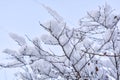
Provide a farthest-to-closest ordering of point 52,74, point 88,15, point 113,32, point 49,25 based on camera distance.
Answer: point 88,15
point 52,74
point 113,32
point 49,25

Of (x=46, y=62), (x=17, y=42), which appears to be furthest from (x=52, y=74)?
(x=17, y=42)

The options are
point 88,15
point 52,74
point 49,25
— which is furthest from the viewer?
point 88,15

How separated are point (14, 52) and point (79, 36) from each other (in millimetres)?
817

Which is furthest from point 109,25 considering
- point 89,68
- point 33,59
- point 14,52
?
point 14,52

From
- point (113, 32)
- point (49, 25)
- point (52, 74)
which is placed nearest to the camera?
point (49, 25)

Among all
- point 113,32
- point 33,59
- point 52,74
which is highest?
point 113,32

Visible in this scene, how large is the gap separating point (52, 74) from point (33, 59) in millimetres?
278

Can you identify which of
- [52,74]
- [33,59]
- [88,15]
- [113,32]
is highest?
[88,15]

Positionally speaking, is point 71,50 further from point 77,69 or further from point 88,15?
point 88,15

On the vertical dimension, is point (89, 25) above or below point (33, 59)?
above

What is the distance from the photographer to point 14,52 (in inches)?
111

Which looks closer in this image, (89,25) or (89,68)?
(89,68)

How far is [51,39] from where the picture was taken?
2600 mm

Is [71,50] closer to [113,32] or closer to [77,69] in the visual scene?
[77,69]
